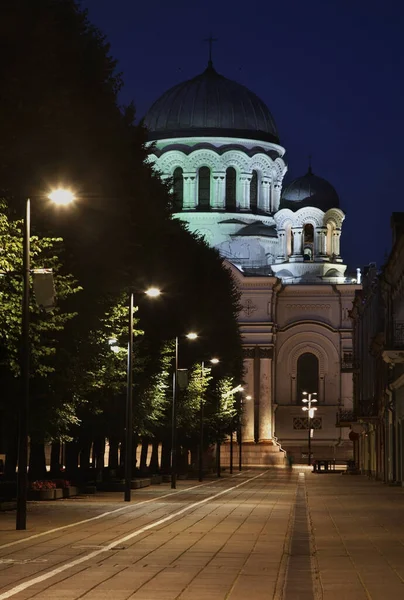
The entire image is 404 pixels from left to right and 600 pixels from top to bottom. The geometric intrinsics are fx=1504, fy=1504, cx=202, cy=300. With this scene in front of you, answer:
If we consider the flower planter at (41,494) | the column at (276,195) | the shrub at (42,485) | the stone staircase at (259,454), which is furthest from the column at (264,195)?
the flower planter at (41,494)

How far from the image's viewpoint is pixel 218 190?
495 feet

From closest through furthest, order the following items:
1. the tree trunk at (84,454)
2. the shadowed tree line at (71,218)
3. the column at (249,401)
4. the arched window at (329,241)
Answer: the shadowed tree line at (71,218)
the tree trunk at (84,454)
the column at (249,401)
the arched window at (329,241)

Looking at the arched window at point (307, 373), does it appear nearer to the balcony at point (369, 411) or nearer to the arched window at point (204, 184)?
the arched window at point (204, 184)

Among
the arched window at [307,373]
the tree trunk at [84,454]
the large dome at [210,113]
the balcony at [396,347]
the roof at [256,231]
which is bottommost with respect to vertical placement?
the tree trunk at [84,454]

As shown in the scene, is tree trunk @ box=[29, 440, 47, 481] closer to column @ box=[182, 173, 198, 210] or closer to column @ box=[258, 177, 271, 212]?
column @ box=[182, 173, 198, 210]

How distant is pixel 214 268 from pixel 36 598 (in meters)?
64.9

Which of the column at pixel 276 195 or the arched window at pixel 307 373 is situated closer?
the arched window at pixel 307 373

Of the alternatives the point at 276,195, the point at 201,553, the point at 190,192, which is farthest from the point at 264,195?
the point at 201,553

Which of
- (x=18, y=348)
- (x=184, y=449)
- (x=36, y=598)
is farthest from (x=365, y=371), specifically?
(x=36, y=598)

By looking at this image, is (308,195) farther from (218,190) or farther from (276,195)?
(218,190)

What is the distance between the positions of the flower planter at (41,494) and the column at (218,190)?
106805 millimetres

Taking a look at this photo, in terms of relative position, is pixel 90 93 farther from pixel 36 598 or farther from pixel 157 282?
pixel 36 598

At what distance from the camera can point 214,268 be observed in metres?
81.2

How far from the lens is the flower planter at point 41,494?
144 ft
